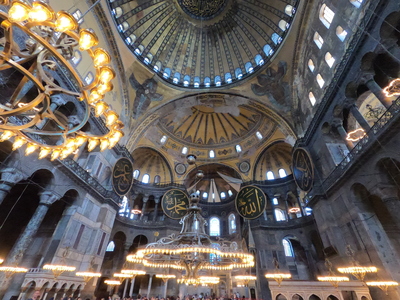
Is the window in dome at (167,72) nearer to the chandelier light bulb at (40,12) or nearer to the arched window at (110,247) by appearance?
the chandelier light bulb at (40,12)

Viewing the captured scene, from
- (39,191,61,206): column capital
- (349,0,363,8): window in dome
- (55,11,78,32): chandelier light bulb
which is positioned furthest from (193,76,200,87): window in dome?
(55,11,78,32): chandelier light bulb

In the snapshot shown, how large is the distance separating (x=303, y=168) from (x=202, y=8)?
15.4 metres

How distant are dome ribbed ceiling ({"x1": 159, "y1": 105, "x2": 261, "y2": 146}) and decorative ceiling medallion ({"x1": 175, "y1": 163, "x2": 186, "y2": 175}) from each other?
221 centimetres

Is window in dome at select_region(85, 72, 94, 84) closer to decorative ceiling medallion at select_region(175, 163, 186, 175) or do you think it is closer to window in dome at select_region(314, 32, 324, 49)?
decorative ceiling medallion at select_region(175, 163, 186, 175)

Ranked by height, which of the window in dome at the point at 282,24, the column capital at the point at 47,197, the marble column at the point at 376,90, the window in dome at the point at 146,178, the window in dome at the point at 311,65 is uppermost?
the window in dome at the point at 282,24

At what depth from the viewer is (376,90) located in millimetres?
7188

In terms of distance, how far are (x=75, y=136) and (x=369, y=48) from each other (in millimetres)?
10235

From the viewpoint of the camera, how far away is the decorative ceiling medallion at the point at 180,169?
17.9 metres

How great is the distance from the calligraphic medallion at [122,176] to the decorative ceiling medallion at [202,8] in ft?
45.4

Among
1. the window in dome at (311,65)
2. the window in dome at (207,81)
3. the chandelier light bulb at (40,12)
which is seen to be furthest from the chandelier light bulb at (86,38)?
the window in dome at (207,81)

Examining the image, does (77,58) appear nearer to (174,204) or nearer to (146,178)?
(174,204)

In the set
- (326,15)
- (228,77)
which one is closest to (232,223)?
(228,77)

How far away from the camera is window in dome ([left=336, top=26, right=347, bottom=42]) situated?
28.1 feet

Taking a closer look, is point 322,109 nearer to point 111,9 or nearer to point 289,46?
point 289,46
